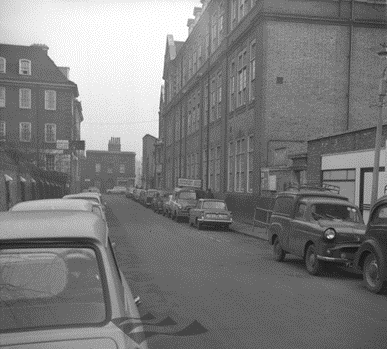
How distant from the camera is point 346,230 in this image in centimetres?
1138

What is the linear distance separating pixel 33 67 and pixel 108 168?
5325 centimetres

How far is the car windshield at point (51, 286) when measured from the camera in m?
3.00

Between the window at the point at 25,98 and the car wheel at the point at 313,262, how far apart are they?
4648cm

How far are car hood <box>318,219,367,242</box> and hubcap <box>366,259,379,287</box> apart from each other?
1.49 meters

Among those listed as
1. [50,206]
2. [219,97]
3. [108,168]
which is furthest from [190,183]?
[108,168]

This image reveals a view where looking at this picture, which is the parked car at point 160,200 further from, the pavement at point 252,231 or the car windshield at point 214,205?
the pavement at point 252,231

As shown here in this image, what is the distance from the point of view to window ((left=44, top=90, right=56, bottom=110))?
5338 cm

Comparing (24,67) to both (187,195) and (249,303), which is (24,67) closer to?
(187,195)

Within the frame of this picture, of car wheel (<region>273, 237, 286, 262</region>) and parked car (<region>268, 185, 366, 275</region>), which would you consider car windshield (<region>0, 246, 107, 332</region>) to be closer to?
parked car (<region>268, 185, 366, 275</region>)

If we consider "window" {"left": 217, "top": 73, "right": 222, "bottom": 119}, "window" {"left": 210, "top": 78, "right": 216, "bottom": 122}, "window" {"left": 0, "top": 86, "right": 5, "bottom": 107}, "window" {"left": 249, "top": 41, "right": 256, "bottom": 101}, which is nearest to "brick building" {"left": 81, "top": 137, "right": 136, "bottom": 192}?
"window" {"left": 0, "top": 86, "right": 5, "bottom": 107}

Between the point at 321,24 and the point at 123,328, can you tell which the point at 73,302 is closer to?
the point at 123,328

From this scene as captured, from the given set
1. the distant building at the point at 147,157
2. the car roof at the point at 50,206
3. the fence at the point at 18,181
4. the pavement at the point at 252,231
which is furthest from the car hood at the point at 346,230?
the distant building at the point at 147,157

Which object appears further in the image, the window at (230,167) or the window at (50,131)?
the window at (50,131)

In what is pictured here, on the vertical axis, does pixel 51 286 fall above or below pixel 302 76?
Answer: below
